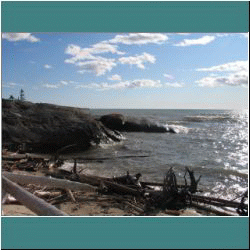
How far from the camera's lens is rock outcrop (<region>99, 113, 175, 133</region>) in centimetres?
1601

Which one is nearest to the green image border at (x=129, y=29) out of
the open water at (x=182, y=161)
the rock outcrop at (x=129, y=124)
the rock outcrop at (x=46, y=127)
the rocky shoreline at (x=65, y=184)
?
the rocky shoreline at (x=65, y=184)

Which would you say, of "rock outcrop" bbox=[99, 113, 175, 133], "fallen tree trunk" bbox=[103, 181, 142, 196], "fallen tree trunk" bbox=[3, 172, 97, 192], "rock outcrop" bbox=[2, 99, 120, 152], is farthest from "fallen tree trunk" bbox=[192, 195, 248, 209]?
"rock outcrop" bbox=[99, 113, 175, 133]

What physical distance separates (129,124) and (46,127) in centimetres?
702

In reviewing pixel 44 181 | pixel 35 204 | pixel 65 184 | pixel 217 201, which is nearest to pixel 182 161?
pixel 217 201

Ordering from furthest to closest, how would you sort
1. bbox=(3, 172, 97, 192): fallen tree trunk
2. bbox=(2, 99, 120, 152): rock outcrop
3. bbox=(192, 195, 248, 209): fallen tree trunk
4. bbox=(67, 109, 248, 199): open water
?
1. bbox=(2, 99, 120, 152): rock outcrop
2. bbox=(67, 109, 248, 199): open water
3. bbox=(192, 195, 248, 209): fallen tree trunk
4. bbox=(3, 172, 97, 192): fallen tree trunk

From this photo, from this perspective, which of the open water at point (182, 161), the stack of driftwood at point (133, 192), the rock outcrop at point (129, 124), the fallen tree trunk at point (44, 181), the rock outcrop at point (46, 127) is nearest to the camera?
the fallen tree trunk at point (44, 181)

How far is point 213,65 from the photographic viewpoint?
556 cm

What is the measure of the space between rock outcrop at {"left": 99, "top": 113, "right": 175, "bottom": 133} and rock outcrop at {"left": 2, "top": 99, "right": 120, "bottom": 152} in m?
4.41

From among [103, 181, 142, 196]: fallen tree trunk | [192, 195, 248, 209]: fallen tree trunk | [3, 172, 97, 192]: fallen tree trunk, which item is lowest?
[192, 195, 248, 209]: fallen tree trunk

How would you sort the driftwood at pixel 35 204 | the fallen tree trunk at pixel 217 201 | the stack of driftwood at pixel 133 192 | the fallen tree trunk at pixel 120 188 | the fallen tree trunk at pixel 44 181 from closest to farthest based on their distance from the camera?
the driftwood at pixel 35 204 < the fallen tree trunk at pixel 44 181 < the stack of driftwood at pixel 133 192 < the fallen tree trunk at pixel 217 201 < the fallen tree trunk at pixel 120 188

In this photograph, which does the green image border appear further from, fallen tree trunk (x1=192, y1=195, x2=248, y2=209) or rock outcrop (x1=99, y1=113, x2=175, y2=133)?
rock outcrop (x1=99, y1=113, x2=175, y2=133)

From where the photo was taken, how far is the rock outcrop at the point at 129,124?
16.0m

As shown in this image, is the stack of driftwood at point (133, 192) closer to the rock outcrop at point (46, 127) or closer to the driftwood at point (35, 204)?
the driftwood at point (35, 204)

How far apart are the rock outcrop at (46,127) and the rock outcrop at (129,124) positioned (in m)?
4.41
